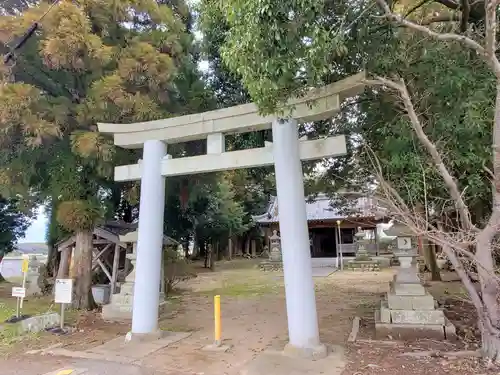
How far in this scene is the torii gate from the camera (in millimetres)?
5461

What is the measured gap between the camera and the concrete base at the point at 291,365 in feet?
15.9

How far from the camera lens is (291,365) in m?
5.04

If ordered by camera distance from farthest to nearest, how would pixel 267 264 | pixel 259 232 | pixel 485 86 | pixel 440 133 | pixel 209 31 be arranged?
pixel 259 232 < pixel 267 264 < pixel 209 31 < pixel 440 133 < pixel 485 86

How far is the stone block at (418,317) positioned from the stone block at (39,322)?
6.42 meters

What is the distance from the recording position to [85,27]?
25.3 feet

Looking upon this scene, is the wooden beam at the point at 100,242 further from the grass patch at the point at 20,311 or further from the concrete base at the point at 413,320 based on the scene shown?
the concrete base at the point at 413,320

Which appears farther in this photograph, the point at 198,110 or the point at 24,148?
the point at 198,110

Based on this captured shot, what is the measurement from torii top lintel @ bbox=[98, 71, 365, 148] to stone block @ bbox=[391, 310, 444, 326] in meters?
3.54

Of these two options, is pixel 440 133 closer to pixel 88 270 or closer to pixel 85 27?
pixel 85 27

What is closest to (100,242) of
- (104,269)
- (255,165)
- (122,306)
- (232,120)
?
(104,269)

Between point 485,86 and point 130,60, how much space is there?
6680mm

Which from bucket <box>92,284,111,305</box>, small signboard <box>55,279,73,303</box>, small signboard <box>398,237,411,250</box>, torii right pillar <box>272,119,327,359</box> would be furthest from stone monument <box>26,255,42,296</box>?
small signboard <box>398,237,411,250</box>

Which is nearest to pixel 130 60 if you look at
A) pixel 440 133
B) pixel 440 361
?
pixel 440 133

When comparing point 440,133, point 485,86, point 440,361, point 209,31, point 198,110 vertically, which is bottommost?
point 440,361
